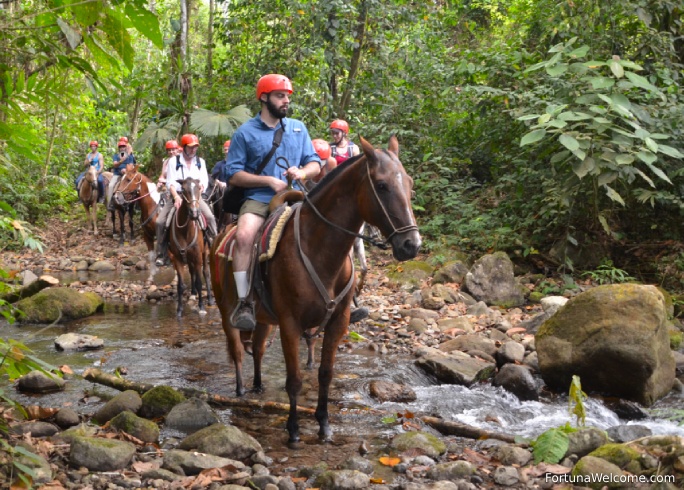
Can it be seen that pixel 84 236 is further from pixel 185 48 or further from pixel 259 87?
pixel 259 87

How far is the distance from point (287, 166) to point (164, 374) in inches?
129

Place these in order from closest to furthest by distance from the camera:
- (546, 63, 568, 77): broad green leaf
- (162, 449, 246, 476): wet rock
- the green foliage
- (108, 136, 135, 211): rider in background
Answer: (162, 449, 246, 476): wet rock → (546, 63, 568, 77): broad green leaf → the green foliage → (108, 136, 135, 211): rider in background

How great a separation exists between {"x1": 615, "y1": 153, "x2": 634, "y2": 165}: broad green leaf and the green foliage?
2567 mm

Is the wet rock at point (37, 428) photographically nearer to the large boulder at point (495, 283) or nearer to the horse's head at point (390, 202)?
the horse's head at point (390, 202)

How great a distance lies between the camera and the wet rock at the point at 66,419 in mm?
5637

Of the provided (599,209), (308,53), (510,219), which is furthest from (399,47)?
(599,209)

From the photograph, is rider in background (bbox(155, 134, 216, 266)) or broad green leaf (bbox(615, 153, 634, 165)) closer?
broad green leaf (bbox(615, 153, 634, 165))

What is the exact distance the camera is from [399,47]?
19.5 m

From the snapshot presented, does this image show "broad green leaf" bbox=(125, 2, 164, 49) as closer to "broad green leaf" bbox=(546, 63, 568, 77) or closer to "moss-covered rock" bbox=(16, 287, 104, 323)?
"broad green leaf" bbox=(546, 63, 568, 77)

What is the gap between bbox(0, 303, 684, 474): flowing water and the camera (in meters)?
6.25

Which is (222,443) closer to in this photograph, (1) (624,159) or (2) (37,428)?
(2) (37,428)

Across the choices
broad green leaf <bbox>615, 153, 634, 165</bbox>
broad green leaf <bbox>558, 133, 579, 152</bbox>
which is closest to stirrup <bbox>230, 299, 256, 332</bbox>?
broad green leaf <bbox>558, 133, 579, 152</bbox>

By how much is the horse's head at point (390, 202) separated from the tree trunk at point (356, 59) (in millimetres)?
13509

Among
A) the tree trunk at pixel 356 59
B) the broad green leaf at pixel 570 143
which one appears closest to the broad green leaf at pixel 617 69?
the broad green leaf at pixel 570 143
